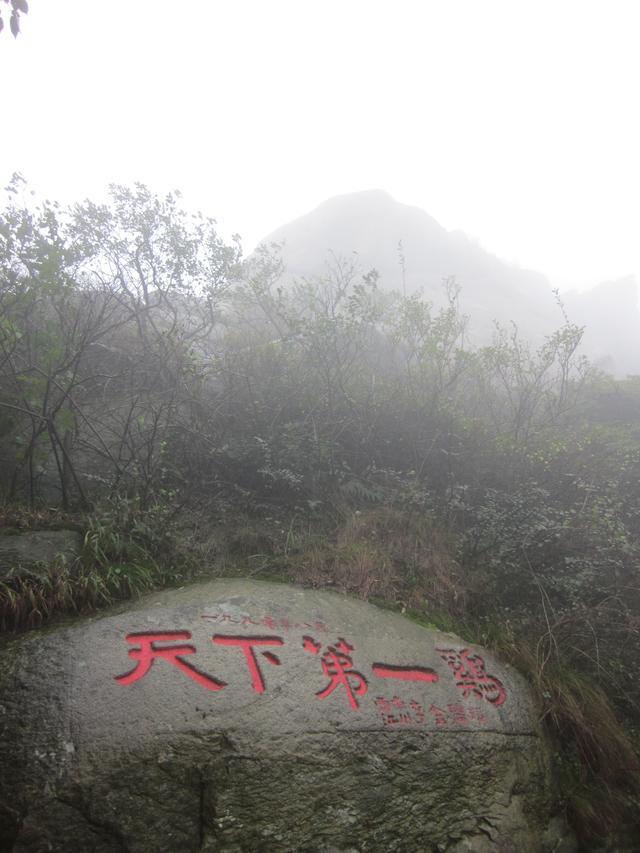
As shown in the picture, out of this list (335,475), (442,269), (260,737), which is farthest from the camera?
(442,269)

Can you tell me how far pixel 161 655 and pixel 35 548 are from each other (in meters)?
1.66

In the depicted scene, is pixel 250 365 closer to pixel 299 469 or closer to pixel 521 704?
pixel 299 469

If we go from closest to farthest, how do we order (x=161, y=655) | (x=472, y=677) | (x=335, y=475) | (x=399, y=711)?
(x=161, y=655) < (x=399, y=711) < (x=472, y=677) < (x=335, y=475)

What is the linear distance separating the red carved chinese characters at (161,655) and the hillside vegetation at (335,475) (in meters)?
0.67

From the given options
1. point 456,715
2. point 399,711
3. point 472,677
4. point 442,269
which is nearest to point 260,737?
point 399,711

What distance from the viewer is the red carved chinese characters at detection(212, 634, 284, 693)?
3.54m

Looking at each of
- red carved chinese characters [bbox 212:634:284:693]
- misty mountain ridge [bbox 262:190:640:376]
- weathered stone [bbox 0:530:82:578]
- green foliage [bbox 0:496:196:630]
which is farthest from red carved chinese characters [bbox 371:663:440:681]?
misty mountain ridge [bbox 262:190:640:376]

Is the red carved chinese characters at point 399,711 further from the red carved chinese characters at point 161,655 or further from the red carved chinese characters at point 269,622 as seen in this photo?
the red carved chinese characters at point 161,655

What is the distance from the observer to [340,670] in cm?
379

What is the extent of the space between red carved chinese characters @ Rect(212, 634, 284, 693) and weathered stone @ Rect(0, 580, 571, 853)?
0.01 metres

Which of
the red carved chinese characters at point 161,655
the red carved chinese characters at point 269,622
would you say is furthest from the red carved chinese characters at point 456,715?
the red carved chinese characters at point 161,655

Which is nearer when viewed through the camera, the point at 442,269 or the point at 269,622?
the point at 269,622

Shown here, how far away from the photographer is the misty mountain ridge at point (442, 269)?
3050 centimetres

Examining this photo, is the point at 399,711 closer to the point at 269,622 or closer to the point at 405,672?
the point at 405,672
